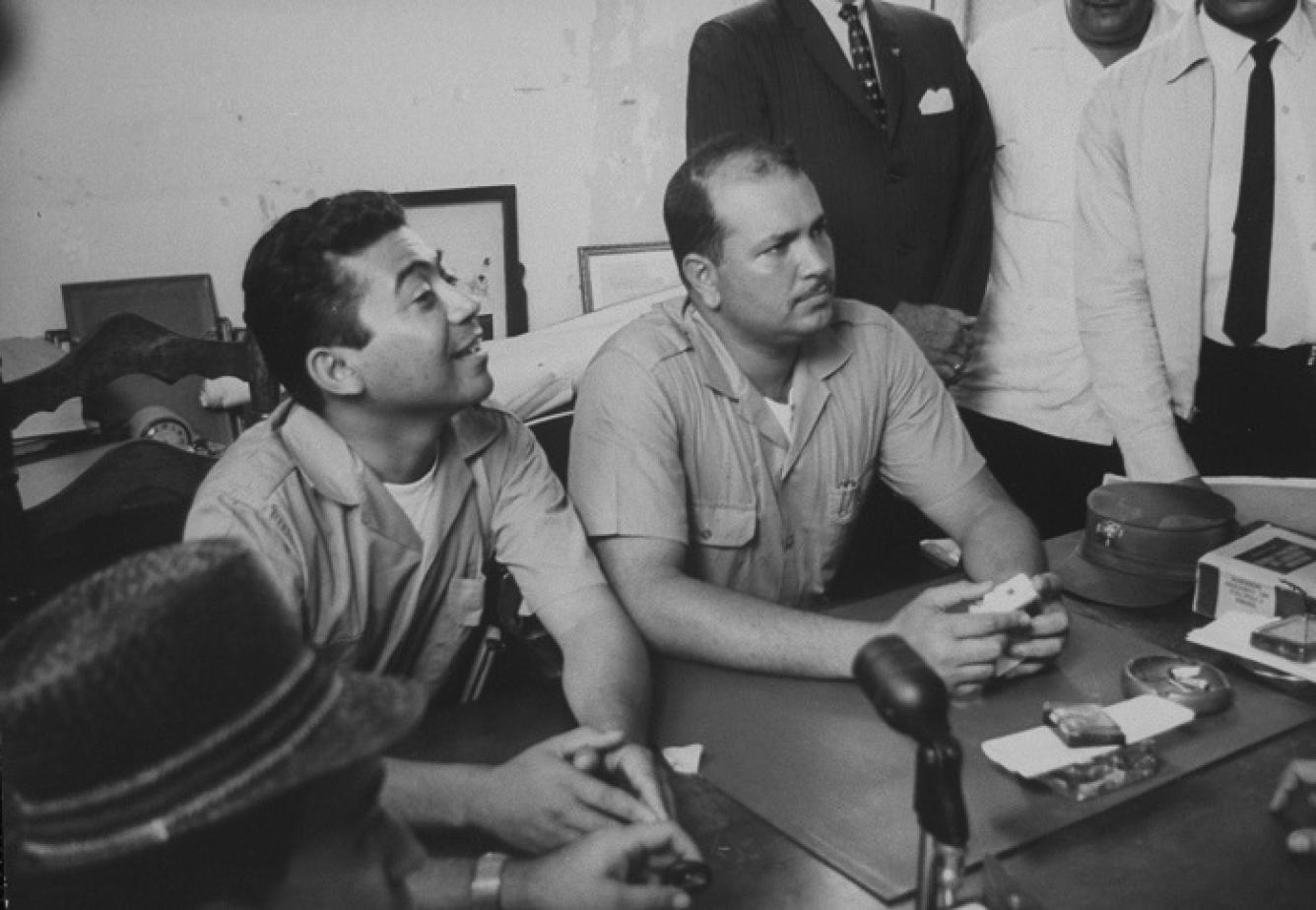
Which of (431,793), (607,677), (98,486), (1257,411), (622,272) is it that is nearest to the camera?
(431,793)

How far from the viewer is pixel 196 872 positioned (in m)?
0.74

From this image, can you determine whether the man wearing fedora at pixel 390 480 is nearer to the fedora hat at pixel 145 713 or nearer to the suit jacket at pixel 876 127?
the fedora hat at pixel 145 713

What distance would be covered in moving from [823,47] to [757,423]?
42.2 inches

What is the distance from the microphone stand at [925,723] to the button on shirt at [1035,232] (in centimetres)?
233

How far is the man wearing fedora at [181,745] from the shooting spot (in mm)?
696

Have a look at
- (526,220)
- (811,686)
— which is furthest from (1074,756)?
(526,220)

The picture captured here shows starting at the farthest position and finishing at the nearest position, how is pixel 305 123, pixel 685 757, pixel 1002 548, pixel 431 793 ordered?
pixel 305 123 < pixel 1002 548 < pixel 685 757 < pixel 431 793

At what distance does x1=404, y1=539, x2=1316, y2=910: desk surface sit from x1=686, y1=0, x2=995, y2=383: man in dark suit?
1535 mm

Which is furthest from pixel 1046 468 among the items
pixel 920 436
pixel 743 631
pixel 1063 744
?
pixel 1063 744

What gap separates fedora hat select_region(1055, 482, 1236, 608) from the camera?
1.74 metres

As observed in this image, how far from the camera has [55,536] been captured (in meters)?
1.75

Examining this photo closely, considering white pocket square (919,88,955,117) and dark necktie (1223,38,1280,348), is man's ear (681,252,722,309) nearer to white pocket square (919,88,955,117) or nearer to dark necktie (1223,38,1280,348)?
white pocket square (919,88,955,117)

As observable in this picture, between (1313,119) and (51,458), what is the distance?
9.59 feet

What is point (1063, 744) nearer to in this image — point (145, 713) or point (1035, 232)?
point (145, 713)
